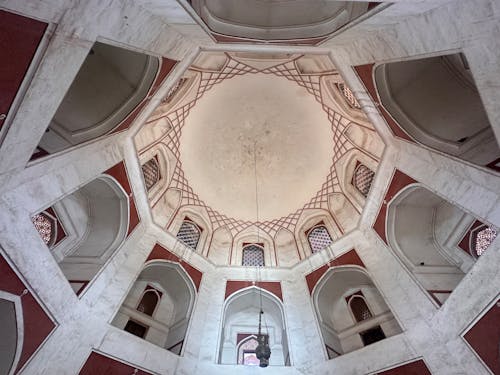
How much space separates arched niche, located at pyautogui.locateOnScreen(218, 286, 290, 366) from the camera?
8250 mm

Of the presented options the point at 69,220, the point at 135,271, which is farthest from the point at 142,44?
the point at 135,271

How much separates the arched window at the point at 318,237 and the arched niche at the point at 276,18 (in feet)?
20.7

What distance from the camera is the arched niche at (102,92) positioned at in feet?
21.0

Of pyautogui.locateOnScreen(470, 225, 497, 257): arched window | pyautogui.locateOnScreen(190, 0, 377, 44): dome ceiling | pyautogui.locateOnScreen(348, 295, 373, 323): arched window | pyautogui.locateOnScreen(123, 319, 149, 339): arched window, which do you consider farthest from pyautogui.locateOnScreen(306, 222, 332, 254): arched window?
pyautogui.locateOnScreen(190, 0, 377, 44): dome ceiling

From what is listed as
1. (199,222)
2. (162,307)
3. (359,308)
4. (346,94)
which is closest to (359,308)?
(359,308)

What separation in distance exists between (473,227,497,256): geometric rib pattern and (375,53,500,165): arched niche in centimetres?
170

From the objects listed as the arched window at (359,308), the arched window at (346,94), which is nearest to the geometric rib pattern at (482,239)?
the arched window at (359,308)

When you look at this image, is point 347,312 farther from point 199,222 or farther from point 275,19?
point 275,19

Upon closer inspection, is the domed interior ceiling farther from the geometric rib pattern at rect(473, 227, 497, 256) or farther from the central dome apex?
the geometric rib pattern at rect(473, 227, 497, 256)

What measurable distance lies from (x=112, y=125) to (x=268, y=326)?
22.8 ft

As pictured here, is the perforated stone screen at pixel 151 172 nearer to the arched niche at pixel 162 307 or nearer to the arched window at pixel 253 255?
the arched niche at pixel 162 307

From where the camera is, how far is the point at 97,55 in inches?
262

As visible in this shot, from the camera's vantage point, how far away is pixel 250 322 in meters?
9.23

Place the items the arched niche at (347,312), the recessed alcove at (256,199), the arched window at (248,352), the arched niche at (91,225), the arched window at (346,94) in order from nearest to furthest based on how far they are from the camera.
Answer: the recessed alcove at (256,199)
the arched niche at (91,225)
the arched niche at (347,312)
the arched window at (248,352)
the arched window at (346,94)
